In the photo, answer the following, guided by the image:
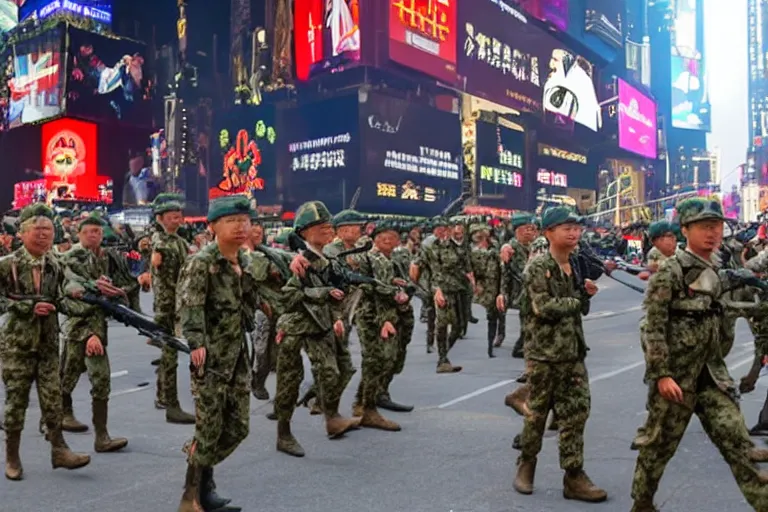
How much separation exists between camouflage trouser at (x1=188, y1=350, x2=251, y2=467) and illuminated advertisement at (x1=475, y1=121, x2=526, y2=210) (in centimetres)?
5035

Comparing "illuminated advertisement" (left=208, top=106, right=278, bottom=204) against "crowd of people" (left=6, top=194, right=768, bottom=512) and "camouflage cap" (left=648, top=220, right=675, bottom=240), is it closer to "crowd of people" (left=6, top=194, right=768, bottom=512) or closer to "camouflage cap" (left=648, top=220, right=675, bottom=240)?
"crowd of people" (left=6, top=194, right=768, bottom=512)

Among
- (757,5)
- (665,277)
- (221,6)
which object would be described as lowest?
(665,277)

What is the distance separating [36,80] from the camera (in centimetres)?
5497

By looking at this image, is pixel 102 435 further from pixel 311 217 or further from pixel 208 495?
pixel 311 217

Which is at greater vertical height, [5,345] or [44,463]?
[5,345]

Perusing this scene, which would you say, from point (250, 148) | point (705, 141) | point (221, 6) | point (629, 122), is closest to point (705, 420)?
point (250, 148)

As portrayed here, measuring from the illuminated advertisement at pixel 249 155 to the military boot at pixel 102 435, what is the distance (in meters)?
43.3

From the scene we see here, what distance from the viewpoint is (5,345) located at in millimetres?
5594

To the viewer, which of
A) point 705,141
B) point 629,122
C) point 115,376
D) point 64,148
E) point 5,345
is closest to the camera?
point 5,345

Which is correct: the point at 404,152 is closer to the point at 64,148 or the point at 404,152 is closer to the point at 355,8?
the point at 355,8

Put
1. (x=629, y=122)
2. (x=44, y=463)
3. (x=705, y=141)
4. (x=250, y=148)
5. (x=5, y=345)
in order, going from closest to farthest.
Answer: (x=5, y=345) → (x=44, y=463) → (x=250, y=148) → (x=629, y=122) → (x=705, y=141)

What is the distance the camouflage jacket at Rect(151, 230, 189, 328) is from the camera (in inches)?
294

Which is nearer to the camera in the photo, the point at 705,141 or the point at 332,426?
the point at 332,426

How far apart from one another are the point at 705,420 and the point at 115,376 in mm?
7894
